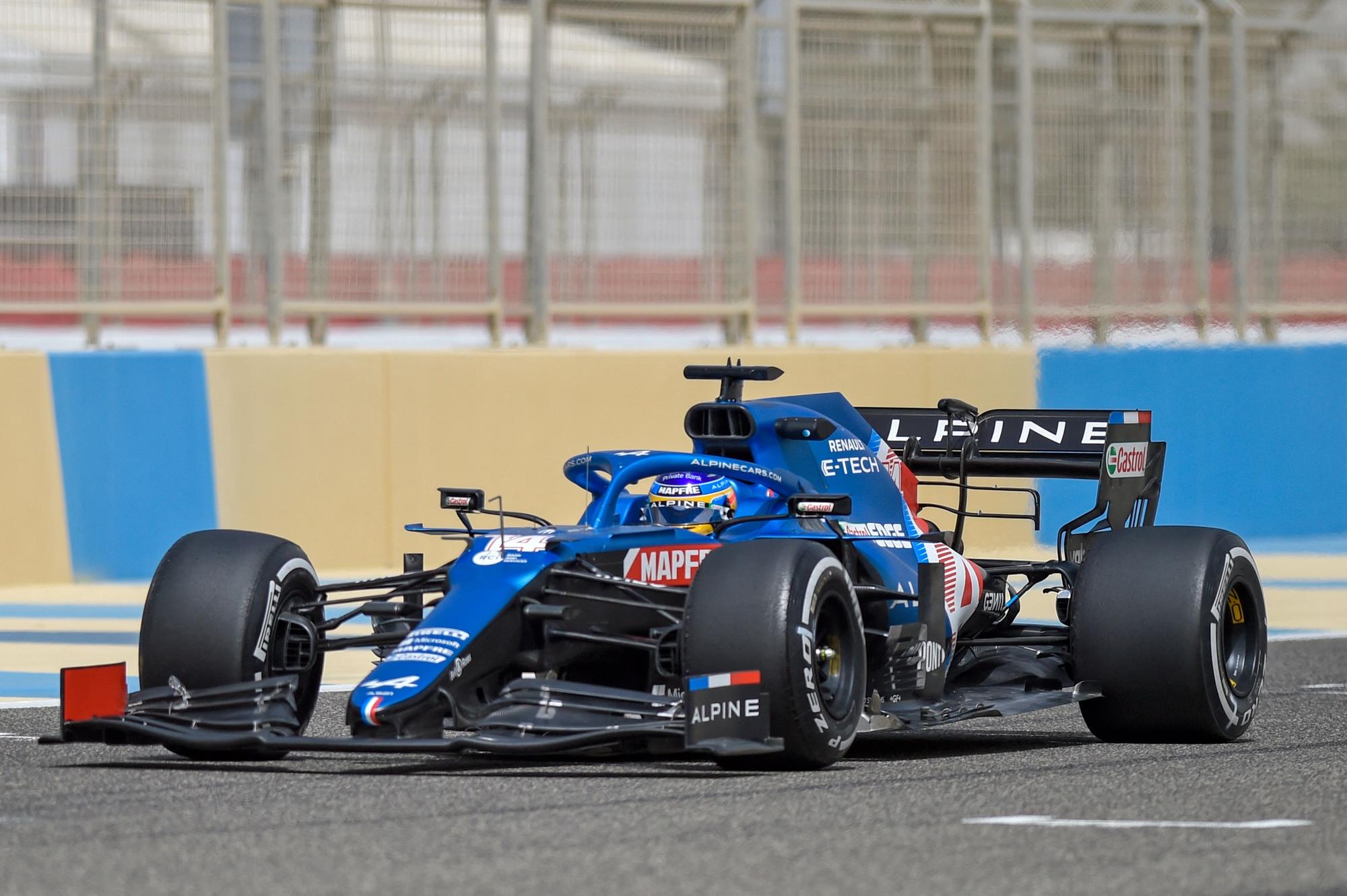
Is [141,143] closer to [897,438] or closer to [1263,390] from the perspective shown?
[897,438]

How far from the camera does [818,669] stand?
792 centimetres

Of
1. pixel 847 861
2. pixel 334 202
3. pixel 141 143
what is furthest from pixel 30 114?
pixel 847 861

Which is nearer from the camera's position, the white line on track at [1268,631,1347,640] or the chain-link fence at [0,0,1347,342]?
the white line on track at [1268,631,1347,640]

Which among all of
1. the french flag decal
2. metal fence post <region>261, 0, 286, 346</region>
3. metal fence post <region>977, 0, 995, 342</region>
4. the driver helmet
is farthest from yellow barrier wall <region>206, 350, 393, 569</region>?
the french flag decal

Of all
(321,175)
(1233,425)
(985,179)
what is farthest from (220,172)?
(1233,425)

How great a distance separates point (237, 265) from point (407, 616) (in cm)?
705

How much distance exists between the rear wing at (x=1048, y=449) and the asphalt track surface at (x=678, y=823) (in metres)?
1.55

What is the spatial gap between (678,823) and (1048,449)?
164 inches

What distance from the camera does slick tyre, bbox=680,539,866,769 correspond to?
7520 mm

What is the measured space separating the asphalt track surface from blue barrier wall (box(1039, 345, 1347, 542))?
792 cm

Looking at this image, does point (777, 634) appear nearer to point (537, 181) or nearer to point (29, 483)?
point (29, 483)

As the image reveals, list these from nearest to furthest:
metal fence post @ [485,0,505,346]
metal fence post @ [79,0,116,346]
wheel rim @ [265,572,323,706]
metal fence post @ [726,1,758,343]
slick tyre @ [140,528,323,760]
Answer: slick tyre @ [140,528,323,760] < wheel rim @ [265,572,323,706] < metal fence post @ [79,0,116,346] < metal fence post @ [485,0,505,346] < metal fence post @ [726,1,758,343]

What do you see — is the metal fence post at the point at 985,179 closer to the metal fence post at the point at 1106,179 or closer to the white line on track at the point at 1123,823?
the metal fence post at the point at 1106,179

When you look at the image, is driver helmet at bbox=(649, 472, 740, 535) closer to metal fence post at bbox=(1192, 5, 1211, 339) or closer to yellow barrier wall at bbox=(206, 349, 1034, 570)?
yellow barrier wall at bbox=(206, 349, 1034, 570)
